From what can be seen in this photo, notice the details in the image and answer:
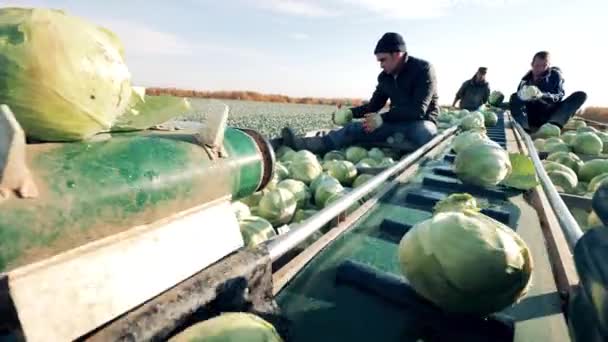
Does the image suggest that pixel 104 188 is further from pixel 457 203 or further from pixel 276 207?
pixel 276 207

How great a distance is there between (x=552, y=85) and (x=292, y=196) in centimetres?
1006

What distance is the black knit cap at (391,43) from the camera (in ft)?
19.6

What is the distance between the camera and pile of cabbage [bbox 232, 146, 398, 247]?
2268 millimetres

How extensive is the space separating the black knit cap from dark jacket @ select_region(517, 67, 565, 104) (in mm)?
6096

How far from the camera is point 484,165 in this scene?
293cm

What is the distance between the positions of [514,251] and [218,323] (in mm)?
1002

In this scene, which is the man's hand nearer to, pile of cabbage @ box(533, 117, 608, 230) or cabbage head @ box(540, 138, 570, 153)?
pile of cabbage @ box(533, 117, 608, 230)

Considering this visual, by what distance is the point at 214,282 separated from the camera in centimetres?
109

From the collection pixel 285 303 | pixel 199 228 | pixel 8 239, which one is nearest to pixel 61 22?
pixel 8 239

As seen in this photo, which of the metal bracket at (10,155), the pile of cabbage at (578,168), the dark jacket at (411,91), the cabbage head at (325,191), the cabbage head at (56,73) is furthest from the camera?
the dark jacket at (411,91)

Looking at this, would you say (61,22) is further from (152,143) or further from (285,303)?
(285,303)

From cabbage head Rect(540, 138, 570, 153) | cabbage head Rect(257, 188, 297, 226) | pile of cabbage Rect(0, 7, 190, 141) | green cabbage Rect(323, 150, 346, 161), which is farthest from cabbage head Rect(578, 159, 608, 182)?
pile of cabbage Rect(0, 7, 190, 141)

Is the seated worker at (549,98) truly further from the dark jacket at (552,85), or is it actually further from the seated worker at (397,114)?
the seated worker at (397,114)

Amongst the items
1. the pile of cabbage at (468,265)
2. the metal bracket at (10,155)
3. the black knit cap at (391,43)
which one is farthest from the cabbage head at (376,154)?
the metal bracket at (10,155)
